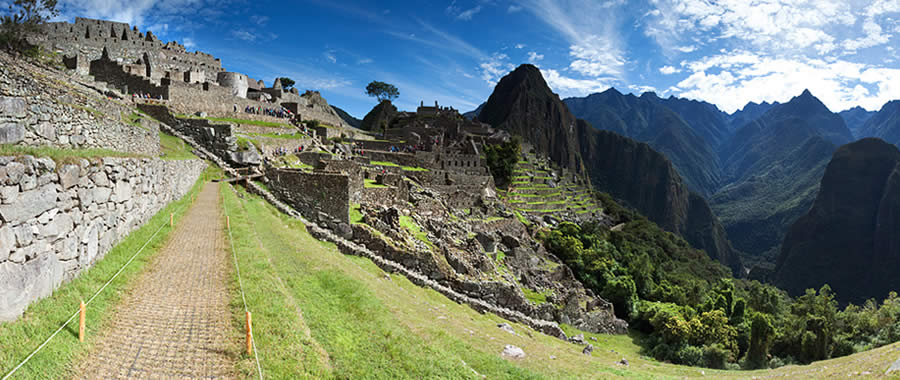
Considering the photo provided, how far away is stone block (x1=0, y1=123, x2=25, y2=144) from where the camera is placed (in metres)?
6.99

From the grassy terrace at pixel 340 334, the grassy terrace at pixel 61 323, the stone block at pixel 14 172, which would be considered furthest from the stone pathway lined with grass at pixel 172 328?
the stone block at pixel 14 172

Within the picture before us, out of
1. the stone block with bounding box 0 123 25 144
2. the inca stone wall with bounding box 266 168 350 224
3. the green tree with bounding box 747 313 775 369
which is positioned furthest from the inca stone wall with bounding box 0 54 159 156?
the green tree with bounding box 747 313 775 369

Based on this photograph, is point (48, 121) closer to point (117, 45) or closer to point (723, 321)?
point (723, 321)

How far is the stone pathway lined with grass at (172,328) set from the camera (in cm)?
505

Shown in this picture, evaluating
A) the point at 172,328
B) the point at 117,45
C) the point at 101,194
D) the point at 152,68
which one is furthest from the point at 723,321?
the point at 117,45

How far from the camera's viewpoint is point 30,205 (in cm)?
498

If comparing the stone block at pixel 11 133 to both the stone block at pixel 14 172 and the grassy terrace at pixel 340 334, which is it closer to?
the stone block at pixel 14 172

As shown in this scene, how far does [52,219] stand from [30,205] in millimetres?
612

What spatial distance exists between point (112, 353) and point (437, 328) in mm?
6217

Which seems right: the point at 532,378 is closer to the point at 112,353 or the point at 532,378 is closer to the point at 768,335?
the point at 112,353

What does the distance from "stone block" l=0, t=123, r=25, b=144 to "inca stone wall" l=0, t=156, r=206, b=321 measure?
4.82ft

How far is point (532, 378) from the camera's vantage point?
8031mm

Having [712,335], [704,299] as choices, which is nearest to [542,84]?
[704,299]

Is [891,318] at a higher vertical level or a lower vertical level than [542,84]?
lower
